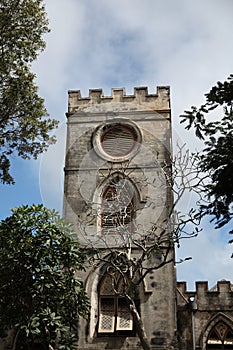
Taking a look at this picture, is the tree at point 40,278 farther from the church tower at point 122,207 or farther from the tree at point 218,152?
the tree at point 218,152

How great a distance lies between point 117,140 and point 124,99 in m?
1.76

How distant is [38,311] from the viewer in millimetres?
13758

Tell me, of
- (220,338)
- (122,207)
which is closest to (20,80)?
(122,207)

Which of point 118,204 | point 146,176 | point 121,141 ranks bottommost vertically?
point 118,204

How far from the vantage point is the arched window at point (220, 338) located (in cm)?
1647

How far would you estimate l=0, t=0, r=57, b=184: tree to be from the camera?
14.2 m

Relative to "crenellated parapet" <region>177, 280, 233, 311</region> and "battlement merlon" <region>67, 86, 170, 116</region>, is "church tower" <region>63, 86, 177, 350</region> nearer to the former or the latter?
"battlement merlon" <region>67, 86, 170, 116</region>

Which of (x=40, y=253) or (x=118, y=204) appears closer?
(x=40, y=253)

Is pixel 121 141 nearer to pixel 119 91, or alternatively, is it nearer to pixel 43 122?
pixel 119 91

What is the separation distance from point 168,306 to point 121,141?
6394 millimetres

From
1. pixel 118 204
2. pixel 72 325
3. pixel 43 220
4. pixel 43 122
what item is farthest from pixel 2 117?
pixel 72 325

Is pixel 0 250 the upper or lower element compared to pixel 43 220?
lower

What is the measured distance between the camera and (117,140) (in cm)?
1948

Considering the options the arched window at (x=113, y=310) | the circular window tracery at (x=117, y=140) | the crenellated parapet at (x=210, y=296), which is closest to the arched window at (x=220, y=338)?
the crenellated parapet at (x=210, y=296)
